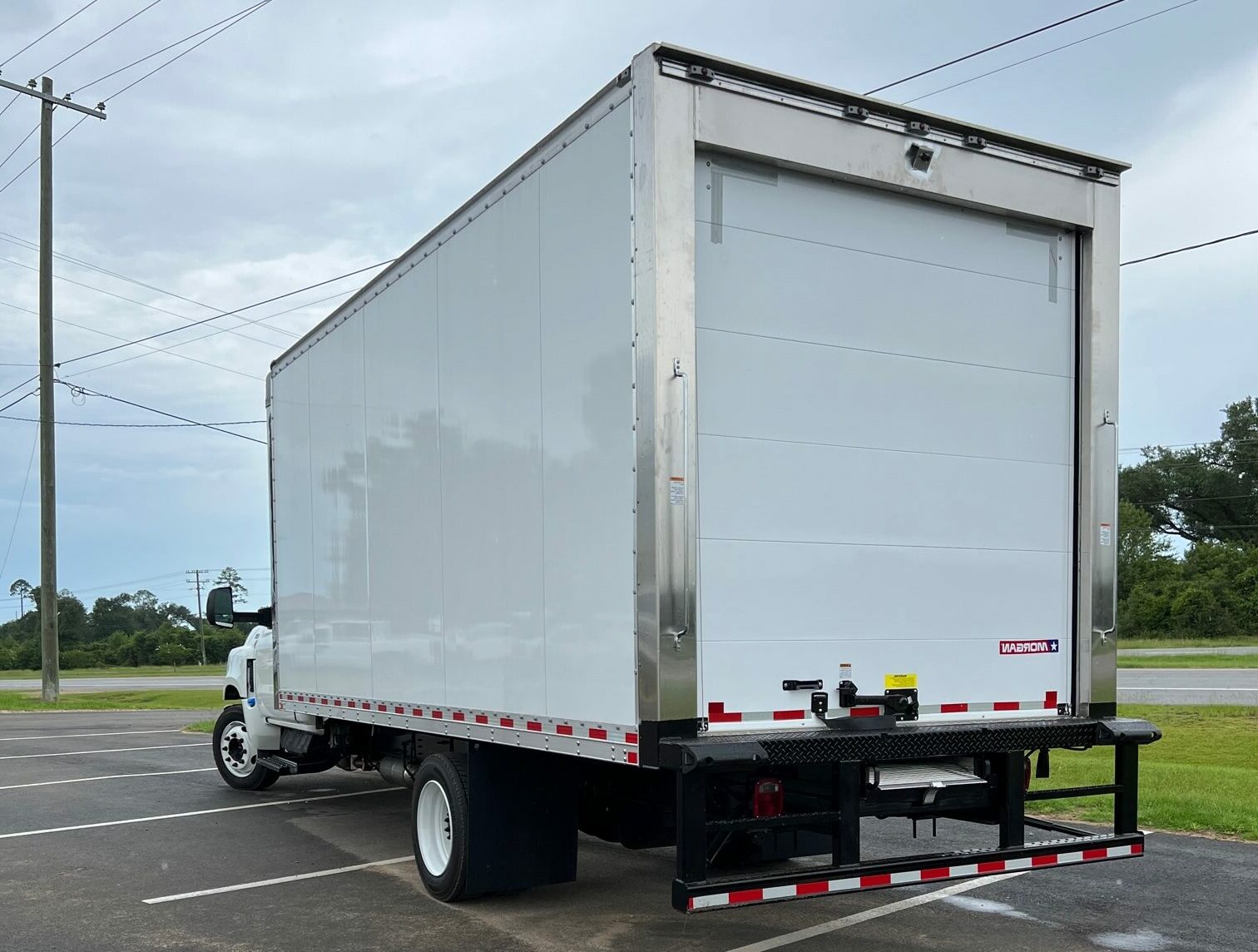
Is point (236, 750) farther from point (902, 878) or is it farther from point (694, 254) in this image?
point (694, 254)

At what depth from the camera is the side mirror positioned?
11633 millimetres

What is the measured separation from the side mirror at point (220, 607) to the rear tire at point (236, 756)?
87 centimetres

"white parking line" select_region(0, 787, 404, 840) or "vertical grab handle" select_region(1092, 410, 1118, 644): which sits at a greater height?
"vertical grab handle" select_region(1092, 410, 1118, 644)

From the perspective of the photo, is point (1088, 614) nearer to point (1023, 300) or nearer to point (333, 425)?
point (1023, 300)

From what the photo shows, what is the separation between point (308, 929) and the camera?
661cm

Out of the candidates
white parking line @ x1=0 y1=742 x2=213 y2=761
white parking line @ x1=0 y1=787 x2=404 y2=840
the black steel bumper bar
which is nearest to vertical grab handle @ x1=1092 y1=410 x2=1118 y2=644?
the black steel bumper bar

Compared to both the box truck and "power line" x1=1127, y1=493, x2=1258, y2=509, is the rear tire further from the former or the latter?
"power line" x1=1127, y1=493, x2=1258, y2=509

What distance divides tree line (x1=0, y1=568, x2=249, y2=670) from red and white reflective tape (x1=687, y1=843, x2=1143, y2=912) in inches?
2710

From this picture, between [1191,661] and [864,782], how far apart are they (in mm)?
31445

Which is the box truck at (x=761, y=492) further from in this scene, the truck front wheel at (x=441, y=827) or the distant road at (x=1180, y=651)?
the distant road at (x=1180, y=651)

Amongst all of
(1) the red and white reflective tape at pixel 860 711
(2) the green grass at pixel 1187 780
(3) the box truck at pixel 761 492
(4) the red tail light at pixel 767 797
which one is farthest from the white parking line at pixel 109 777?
(1) the red and white reflective tape at pixel 860 711

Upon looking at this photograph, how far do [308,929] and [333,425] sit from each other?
3.69 m

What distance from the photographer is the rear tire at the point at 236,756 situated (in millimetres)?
Answer: 11711

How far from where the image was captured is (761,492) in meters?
5.45
